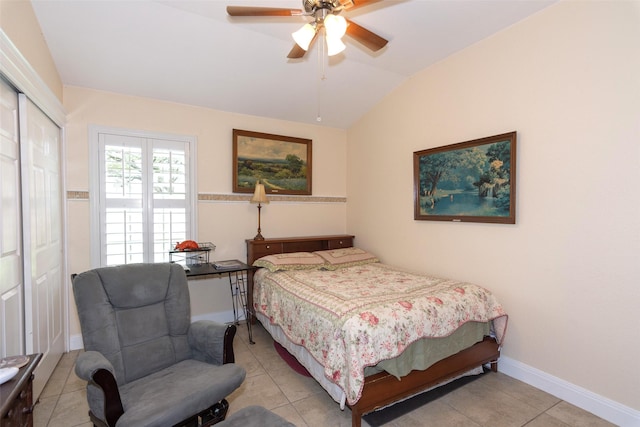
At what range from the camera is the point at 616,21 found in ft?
6.61

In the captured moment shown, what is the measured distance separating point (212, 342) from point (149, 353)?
425 mm

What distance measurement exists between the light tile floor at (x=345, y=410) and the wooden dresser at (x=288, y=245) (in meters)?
1.31

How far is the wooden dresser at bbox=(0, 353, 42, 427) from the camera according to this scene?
1094mm

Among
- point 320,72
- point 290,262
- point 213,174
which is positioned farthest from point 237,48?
point 290,262

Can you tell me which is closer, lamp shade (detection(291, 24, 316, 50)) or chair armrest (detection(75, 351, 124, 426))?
chair armrest (detection(75, 351, 124, 426))

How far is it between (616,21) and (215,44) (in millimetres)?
3049

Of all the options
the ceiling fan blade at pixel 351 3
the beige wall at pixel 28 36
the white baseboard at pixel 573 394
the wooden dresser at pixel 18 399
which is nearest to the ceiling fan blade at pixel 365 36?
the ceiling fan blade at pixel 351 3

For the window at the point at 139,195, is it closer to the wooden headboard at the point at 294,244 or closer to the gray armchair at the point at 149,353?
the wooden headboard at the point at 294,244

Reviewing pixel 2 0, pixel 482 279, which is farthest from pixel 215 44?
pixel 482 279

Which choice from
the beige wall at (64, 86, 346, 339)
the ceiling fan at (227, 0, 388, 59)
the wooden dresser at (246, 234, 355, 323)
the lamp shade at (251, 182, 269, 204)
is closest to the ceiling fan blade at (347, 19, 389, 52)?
the ceiling fan at (227, 0, 388, 59)

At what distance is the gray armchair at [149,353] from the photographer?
148 cm

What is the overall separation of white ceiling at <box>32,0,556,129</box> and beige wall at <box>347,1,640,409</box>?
340mm

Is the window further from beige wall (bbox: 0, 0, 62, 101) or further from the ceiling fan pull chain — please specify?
the ceiling fan pull chain

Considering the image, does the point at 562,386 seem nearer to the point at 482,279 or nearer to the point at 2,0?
the point at 482,279
